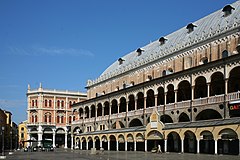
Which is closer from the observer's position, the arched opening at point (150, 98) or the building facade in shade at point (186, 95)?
the building facade in shade at point (186, 95)

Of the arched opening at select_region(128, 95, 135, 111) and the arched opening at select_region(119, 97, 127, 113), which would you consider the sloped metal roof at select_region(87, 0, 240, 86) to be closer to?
the arched opening at select_region(119, 97, 127, 113)

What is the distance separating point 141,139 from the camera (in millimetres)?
55500

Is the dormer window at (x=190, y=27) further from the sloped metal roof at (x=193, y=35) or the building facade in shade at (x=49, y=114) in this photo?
the building facade in shade at (x=49, y=114)

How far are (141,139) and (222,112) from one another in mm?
16613

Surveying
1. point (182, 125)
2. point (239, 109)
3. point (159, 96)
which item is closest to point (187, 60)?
point (159, 96)

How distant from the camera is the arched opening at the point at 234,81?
44688 millimetres

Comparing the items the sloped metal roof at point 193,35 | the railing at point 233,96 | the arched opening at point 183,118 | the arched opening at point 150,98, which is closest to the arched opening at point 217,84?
the railing at point 233,96

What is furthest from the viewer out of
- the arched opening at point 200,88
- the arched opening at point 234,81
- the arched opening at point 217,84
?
the arched opening at point 200,88

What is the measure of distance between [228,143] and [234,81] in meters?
7.99

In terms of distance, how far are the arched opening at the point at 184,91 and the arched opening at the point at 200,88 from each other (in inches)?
67.0

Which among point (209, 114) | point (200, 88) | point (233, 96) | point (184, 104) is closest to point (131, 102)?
point (200, 88)

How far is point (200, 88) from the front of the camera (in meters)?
51.3

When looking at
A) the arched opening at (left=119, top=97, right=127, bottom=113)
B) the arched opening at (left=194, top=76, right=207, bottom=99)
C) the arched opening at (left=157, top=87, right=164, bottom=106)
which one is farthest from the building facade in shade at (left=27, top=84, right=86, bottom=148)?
the arched opening at (left=194, top=76, right=207, bottom=99)

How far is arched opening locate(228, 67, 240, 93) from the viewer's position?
147ft
